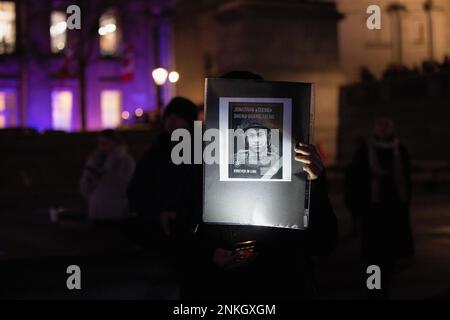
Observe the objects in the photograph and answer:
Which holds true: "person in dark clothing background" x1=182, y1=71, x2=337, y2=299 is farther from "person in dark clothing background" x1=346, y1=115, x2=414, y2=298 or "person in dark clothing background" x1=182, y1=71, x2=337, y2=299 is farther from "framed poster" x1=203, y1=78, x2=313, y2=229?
"person in dark clothing background" x1=346, y1=115, x2=414, y2=298

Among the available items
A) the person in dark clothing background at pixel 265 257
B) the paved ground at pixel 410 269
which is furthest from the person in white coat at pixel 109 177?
the person in dark clothing background at pixel 265 257

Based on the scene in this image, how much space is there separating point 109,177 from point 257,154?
353 inches

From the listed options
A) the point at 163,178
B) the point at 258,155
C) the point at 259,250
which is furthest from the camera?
the point at 163,178

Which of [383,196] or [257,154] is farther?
[383,196]

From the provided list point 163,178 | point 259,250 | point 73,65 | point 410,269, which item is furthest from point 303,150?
point 73,65

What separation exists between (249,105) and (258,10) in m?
23.6

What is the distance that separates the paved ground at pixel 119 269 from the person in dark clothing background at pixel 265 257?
5776 millimetres

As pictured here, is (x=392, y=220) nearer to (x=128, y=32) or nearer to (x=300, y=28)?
(x=300, y=28)

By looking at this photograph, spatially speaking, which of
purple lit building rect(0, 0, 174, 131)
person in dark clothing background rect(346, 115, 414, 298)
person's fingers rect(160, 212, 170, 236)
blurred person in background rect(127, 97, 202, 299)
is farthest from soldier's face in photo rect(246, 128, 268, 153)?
purple lit building rect(0, 0, 174, 131)

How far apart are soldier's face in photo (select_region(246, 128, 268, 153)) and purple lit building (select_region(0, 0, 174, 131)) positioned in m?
37.3

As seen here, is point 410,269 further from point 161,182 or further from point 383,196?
point 161,182

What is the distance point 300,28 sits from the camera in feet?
90.0

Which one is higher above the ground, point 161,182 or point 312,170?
point 312,170

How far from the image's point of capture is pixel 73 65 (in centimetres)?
4316
